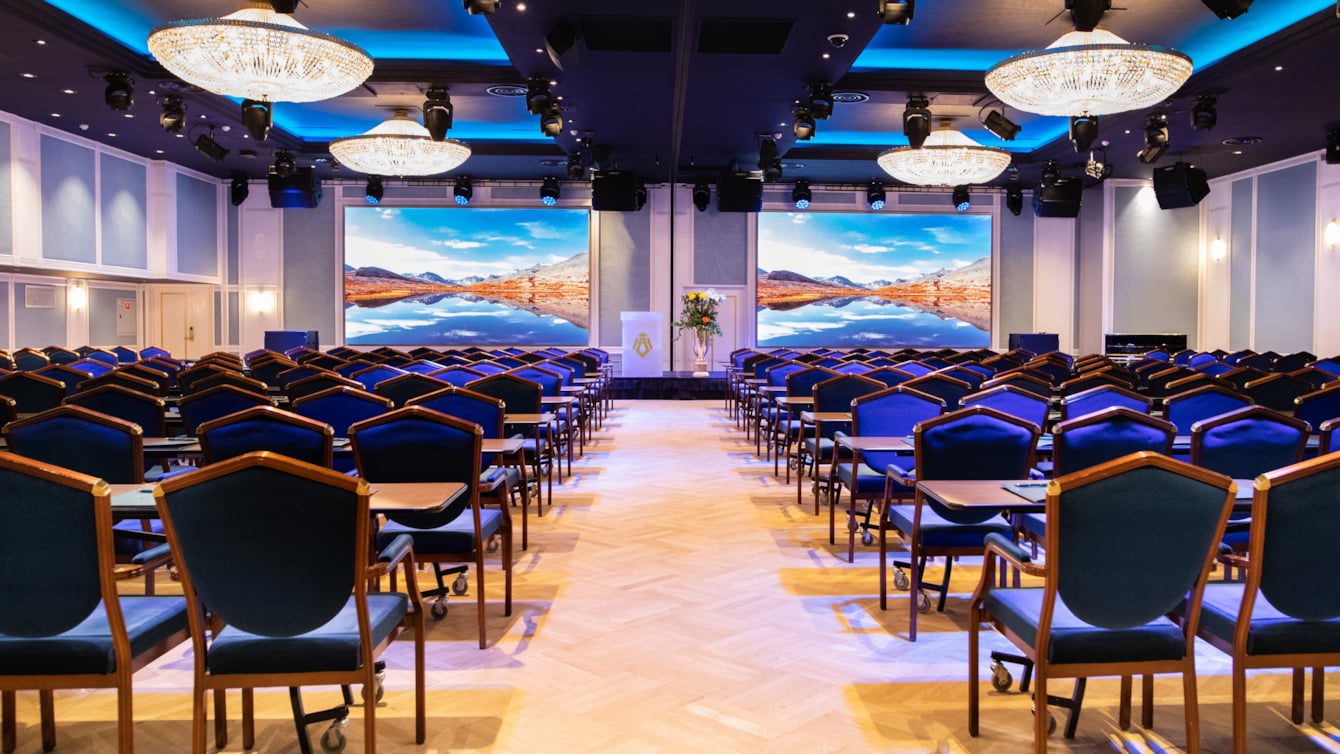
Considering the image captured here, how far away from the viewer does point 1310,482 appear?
7.85 feet

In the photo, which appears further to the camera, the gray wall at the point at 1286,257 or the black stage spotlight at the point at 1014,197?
the black stage spotlight at the point at 1014,197

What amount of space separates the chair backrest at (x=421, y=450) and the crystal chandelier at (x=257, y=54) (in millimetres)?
3716

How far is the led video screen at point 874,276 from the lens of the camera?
1791cm

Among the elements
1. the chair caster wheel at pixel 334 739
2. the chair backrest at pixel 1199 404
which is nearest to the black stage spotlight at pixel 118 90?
the chair caster wheel at pixel 334 739

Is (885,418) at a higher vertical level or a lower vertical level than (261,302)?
lower

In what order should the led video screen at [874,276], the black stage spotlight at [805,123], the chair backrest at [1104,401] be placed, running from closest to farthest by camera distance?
the chair backrest at [1104,401] < the black stage spotlight at [805,123] < the led video screen at [874,276]

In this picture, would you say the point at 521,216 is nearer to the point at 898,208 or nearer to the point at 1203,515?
the point at 898,208

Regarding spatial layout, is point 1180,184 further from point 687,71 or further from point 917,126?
point 687,71

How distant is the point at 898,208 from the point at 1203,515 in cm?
1621

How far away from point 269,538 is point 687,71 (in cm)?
838

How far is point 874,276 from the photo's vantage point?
59.3ft

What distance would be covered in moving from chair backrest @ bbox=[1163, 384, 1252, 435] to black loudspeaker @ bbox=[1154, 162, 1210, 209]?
31.6 ft

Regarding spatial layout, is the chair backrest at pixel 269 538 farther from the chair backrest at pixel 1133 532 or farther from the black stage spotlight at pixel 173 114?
the black stage spotlight at pixel 173 114

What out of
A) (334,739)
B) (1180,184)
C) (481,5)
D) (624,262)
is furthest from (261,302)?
(334,739)
